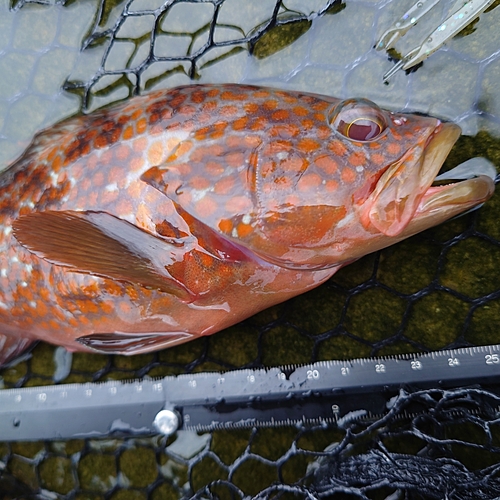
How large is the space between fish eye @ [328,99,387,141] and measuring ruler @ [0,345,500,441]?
0.95m

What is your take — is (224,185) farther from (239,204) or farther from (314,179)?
(314,179)

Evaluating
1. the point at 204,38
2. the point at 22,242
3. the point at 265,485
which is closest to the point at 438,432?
the point at 265,485

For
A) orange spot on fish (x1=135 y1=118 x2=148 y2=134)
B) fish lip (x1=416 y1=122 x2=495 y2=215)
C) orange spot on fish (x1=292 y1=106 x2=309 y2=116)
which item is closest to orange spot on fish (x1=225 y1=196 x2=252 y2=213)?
orange spot on fish (x1=292 y1=106 x2=309 y2=116)

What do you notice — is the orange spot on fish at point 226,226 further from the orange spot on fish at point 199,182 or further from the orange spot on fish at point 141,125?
the orange spot on fish at point 141,125

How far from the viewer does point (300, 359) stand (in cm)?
202

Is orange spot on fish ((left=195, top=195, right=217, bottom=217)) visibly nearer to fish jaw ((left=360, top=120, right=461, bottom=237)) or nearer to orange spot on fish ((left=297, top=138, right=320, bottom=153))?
A: orange spot on fish ((left=297, top=138, right=320, bottom=153))

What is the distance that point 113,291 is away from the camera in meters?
1.73

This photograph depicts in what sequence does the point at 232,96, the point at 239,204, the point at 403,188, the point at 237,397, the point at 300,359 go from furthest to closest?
the point at 300,359
the point at 237,397
the point at 232,96
the point at 239,204
the point at 403,188

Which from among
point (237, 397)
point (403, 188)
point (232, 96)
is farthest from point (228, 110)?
point (237, 397)

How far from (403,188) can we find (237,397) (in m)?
1.15

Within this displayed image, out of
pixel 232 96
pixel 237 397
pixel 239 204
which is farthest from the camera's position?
pixel 237 397

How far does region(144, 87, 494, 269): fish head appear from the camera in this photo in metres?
1.41

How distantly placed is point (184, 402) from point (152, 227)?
2.82ft

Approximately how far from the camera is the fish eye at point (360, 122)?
4.74 feet
